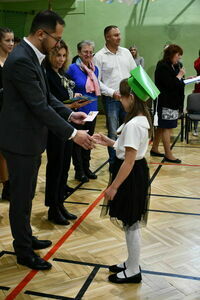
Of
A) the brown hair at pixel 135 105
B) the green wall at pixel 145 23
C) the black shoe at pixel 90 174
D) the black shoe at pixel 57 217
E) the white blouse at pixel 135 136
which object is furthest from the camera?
the green wall at pixel 145 23

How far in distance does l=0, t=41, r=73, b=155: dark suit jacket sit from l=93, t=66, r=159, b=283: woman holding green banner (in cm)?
39

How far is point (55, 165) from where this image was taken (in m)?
3.38

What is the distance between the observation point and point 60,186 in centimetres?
356

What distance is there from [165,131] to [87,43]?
5.87 feet

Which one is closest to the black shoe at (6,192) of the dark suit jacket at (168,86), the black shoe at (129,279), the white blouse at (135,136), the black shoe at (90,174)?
the black shoe at (90,174)

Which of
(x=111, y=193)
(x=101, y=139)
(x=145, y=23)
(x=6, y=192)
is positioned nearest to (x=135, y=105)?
(x=101, y=139)

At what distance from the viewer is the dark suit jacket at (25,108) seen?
231 cm

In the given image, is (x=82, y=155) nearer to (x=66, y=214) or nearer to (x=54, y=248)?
(x=66, y=214)

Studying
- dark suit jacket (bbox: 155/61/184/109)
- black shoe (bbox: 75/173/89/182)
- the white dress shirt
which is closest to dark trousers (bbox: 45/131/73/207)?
black shoe (bbox: 75/173/89/182)

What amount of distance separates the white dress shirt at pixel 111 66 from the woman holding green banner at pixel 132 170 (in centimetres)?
249

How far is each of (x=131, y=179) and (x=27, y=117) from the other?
2.45 ft

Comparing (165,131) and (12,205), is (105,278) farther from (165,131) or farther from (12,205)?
(165,131)

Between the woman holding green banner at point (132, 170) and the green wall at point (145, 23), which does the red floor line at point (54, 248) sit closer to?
the woman holding green banner at point (132, 170)

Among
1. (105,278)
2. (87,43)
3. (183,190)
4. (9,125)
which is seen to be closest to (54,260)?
(105,278)
